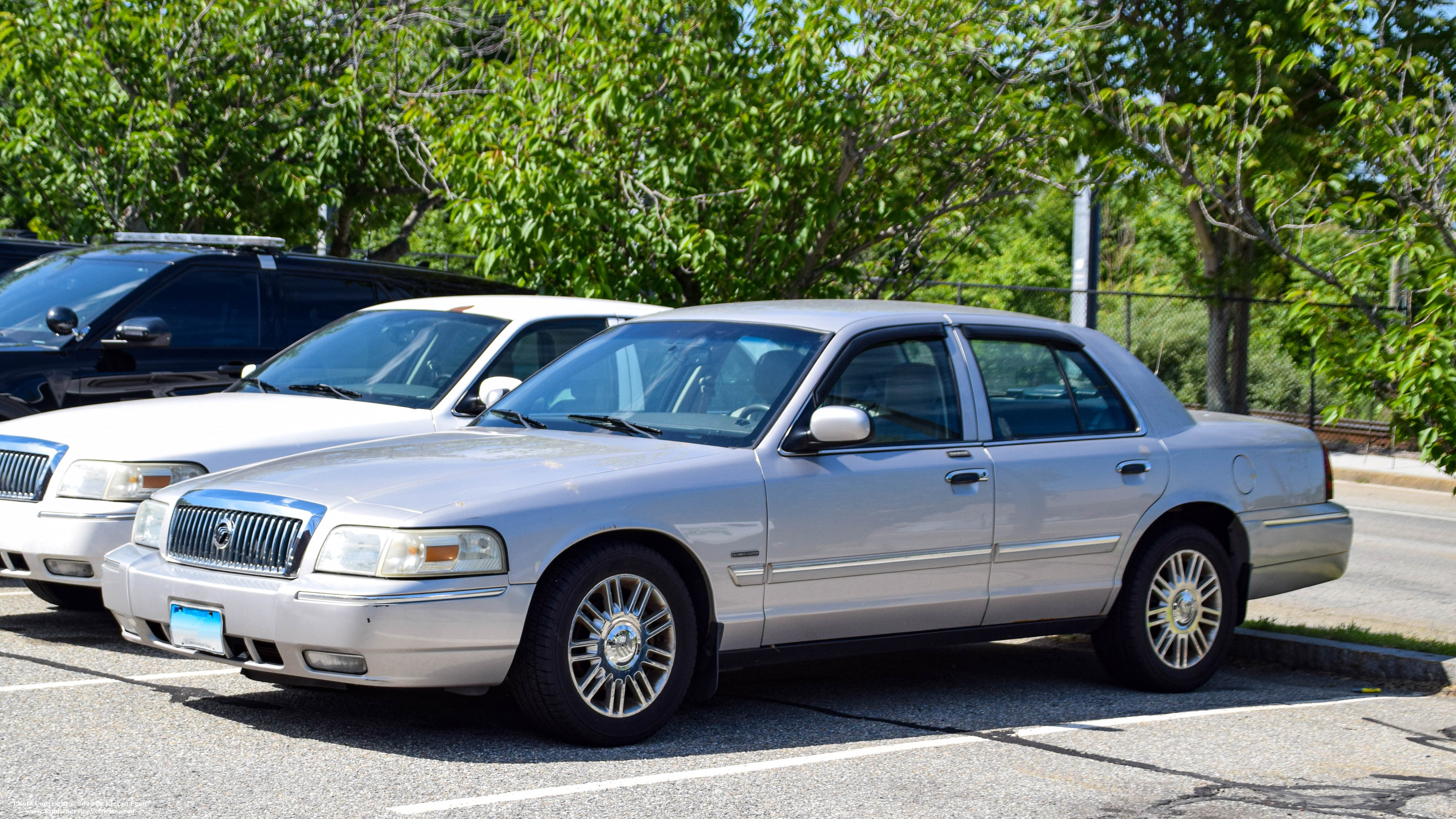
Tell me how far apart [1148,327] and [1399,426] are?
1863 cm

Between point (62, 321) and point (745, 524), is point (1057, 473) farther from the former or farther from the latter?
point (62, 321)

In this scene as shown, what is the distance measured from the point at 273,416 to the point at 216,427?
34 centimetres

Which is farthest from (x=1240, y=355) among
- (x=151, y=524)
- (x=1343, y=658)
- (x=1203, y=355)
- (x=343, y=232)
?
(x=151, y=524)

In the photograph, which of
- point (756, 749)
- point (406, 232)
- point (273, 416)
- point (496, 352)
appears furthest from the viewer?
point (406, 232)

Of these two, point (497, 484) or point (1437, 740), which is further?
point (1437, 740)

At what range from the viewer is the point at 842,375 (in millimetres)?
6258

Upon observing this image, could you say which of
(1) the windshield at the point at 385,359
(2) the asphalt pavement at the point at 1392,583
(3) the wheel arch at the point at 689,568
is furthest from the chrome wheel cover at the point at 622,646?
(2) the asphalt pavement at the point at 1392,583

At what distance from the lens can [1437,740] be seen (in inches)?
243

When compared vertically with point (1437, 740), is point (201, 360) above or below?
above

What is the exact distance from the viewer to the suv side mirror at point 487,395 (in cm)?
731

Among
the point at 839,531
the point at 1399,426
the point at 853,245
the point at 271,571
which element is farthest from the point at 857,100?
the point at 271,571

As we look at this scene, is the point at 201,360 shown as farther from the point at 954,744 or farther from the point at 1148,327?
the point at 1148,327

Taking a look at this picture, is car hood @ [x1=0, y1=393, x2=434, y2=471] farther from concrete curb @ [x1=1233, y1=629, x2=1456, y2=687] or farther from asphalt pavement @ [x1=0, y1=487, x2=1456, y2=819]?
concrete curb @ [x1=1233, y1=629, x2=1456, y2=687]

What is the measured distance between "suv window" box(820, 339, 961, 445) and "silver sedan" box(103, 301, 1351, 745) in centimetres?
1
